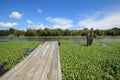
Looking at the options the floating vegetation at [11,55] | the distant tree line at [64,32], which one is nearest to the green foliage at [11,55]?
the floating vegetation at [11,55]

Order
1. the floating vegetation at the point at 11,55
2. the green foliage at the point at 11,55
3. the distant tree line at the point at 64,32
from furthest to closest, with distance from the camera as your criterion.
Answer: the distant tree line at the point at 64,32 < the green foliage at the point at 11,55 < the floating vegetation at the point at 11,55

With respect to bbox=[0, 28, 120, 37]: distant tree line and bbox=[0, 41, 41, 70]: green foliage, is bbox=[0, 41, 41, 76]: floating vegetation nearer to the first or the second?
bbox=[0, 41, 41, 70]: green foliage

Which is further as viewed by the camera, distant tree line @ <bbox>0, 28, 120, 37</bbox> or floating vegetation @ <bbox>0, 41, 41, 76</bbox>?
distant tree line @ <bbox>0, 28, 120, 37</bbox>

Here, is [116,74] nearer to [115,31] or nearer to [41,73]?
[41,73]

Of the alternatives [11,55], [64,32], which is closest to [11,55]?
[11,55]

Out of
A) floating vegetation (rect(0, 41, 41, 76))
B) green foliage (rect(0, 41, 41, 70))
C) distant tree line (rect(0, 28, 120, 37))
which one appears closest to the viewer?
floating vegetation (rect(0, 41, 41, 76))

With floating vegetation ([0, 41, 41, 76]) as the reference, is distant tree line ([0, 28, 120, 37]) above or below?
above

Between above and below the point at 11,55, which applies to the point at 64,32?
above

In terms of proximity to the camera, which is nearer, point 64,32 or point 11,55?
point 11,55

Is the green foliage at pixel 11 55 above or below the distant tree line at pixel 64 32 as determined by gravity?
below

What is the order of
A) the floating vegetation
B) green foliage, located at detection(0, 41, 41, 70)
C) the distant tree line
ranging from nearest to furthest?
1. the floating vegetation
2. green foliage, located at detection(0, 41, 41, 70)
3. the distant tree line

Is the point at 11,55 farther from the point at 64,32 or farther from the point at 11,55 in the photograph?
the point at 64,32

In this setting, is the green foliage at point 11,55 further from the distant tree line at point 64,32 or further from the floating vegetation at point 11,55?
the distant tree line at point 64,32

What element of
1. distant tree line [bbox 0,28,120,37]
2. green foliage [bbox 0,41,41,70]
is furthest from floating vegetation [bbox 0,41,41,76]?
distant tree line [bbox 0,28,120,37]
